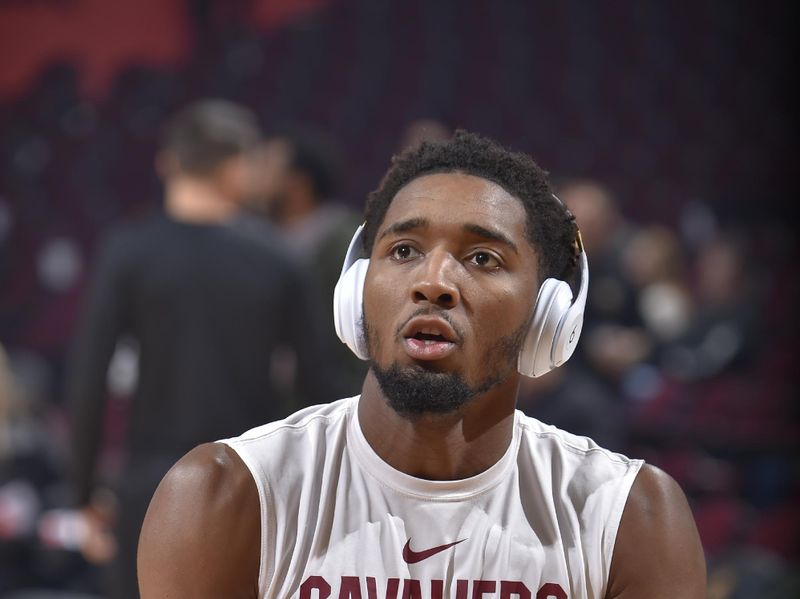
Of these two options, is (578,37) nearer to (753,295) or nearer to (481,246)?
(753,295)

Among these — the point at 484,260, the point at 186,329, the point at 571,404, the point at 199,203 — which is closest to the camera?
the point at 484,260

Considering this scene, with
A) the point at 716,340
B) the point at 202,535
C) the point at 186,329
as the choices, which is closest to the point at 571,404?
the point at 186,329

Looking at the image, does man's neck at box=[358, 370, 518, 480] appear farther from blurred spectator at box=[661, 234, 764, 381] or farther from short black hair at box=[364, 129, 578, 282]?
blurred spectator at box=[661, 234, 764, 381]

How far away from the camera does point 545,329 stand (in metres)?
1.92

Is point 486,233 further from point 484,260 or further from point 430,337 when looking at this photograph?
point 430,337

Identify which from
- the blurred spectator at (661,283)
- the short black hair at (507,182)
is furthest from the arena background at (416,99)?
the short black hair at (507,182)

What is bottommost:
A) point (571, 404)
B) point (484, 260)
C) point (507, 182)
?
point (484, 260)

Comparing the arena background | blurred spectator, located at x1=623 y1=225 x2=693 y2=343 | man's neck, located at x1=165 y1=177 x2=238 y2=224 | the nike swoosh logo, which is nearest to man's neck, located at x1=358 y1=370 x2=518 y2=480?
the nike swoosh logo

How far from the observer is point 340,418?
2.04 metres

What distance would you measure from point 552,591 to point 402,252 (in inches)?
22.1

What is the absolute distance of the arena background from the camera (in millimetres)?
7664

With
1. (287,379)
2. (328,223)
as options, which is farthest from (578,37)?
(287,379)

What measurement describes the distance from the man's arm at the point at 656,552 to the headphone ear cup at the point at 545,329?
0.82 ft

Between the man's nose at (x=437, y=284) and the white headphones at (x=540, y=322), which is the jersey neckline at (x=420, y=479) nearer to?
the white headphones at (x=540, y=322)
